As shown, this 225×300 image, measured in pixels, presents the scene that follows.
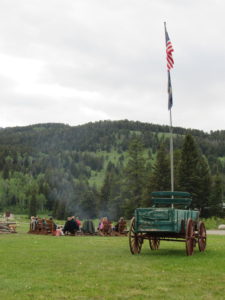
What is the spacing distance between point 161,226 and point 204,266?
248cm

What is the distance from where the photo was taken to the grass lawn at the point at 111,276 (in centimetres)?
744

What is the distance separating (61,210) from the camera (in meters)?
108

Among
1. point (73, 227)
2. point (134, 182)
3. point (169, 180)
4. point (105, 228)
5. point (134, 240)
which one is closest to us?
point (134, 240)

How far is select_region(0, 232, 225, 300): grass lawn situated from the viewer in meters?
7.44

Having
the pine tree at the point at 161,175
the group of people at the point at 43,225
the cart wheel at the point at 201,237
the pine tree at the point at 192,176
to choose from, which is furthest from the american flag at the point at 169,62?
the pine tree at the point at 161,175

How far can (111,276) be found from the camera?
918cm

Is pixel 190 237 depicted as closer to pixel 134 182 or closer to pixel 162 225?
pixel 162 225

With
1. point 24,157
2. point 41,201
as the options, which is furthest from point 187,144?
point 24,157

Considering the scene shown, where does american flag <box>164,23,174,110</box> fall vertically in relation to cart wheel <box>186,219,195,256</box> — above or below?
above

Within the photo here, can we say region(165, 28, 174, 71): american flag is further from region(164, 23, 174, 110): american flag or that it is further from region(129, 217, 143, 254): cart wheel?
region(129, 217, 143, 254): cart wheel

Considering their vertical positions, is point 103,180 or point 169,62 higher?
point 169,62

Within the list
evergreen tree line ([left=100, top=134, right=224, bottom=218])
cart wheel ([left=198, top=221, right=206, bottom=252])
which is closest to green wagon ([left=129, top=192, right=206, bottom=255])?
cart wheel ([left=198, top=221, right=206, bottom=252])

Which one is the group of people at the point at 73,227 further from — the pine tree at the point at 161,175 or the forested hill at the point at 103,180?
the pine tree at the point at 161,175

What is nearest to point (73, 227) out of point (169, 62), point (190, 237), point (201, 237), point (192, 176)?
point (169, 62)
